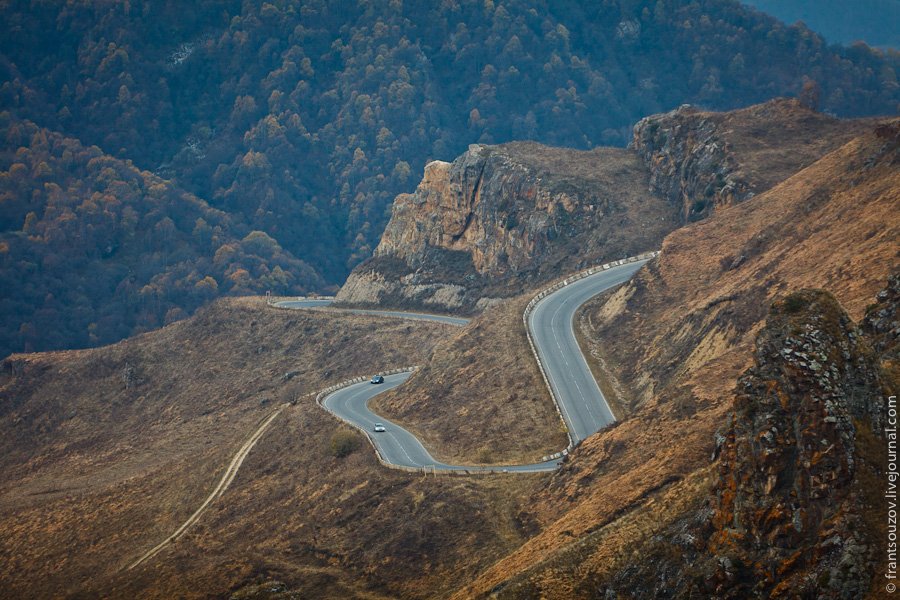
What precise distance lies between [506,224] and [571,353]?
4139 centimetres

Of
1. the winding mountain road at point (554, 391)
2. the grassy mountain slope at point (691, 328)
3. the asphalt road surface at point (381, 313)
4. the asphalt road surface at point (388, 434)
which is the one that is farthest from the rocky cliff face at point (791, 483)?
the asphalt road surface at point (381, 313)

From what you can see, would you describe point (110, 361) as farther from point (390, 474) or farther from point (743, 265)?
point (743, 265)

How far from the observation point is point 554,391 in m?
58.3

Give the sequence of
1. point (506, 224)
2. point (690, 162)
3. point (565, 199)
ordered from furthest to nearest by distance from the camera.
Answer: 1. point (506, 224)
2. point (565, 199)
3. point (690, 162)

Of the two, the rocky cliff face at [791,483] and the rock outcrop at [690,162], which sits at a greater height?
the rock outcrop at [690,162]

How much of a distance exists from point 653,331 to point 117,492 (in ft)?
135

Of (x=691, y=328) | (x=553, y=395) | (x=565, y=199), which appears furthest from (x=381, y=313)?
(x=691, y=328)

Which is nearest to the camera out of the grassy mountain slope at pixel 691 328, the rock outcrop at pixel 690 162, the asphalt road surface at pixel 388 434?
the grassy mountain slope at pixel 691 328

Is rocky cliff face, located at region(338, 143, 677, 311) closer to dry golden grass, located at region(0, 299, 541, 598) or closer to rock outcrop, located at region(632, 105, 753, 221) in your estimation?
rock outcrop, located at region(632, 105, 753, 221)

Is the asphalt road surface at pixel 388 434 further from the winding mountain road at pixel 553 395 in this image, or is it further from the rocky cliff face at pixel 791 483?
the rocky cliff face at pixel 791 483

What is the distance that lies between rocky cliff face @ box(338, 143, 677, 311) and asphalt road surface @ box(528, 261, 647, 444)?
31.3ft

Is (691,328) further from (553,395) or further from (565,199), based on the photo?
(565,199)

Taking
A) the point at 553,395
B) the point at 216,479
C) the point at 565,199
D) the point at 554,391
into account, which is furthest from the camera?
the point at 565,199

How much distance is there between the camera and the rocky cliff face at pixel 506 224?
93.2 meters
